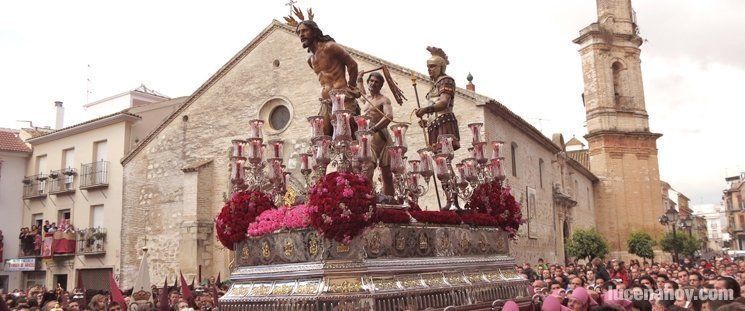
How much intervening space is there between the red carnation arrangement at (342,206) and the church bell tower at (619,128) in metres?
33.4

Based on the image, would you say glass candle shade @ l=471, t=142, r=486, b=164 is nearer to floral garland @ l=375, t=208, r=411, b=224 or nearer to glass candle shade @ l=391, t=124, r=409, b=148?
glass candle shade @ l=391, t=124, r=409, b=148

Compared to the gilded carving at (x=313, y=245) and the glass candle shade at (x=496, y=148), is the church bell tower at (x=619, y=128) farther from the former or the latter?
the gilded carving at (x=313, y=245)

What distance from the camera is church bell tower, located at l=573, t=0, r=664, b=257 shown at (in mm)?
37875

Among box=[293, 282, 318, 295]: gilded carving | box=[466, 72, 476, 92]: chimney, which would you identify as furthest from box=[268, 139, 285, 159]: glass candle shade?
box=[466, 72, 476, 92]: chimney

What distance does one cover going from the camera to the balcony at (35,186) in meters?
29.0

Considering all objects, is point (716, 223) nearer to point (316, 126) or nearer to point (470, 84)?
point (470, 84)

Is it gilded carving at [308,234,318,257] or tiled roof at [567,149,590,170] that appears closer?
gilded carving at [308,234,318,257]

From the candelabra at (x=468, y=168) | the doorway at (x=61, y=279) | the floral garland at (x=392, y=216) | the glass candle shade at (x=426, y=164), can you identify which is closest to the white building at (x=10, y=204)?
the doorway at (x=61, y=279)

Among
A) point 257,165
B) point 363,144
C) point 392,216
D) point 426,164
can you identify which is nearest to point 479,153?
point 426,164

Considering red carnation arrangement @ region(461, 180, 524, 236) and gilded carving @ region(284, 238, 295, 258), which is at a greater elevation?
red carnation arrangement @ region(461, 180, 524, 236)

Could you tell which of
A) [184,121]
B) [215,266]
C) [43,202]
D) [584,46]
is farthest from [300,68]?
[584,46]

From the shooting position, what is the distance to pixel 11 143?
3027cm

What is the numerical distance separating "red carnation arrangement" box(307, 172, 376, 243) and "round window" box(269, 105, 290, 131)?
16247 mm

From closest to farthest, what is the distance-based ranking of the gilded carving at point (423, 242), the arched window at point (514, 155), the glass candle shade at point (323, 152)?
the glass candle shade at point (323, 152)
the gilded carving at point (423, 242)
the arched window at point (514, 155)
